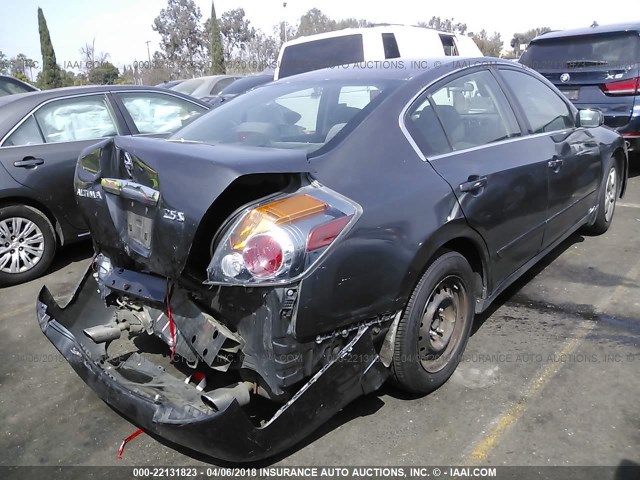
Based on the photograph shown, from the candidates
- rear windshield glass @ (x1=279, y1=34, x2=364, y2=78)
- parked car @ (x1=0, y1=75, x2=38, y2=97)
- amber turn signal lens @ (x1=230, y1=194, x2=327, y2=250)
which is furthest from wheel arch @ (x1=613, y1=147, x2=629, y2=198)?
parked car @ (x1=0, y1=75, x2=38, y2=97)

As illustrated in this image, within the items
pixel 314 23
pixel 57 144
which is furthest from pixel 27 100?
pixel 314 23

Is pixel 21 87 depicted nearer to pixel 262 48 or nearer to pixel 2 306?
pixel 2 306

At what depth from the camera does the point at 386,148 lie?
253cm

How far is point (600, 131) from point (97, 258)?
4.19 metres

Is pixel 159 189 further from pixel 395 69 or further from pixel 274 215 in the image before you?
pixel 395 69

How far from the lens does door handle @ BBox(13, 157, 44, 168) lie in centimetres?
468

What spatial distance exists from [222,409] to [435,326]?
49.0 inches

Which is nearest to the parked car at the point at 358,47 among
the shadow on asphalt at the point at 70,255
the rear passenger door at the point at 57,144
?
the rear passenger door at the point at 57,144

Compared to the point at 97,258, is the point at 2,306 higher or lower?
lower

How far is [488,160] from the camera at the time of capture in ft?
9.97

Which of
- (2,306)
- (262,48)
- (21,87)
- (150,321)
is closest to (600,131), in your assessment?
(150,321)

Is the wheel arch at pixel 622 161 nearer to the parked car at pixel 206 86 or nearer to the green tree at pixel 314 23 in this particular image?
the parked car at pixel 206 86

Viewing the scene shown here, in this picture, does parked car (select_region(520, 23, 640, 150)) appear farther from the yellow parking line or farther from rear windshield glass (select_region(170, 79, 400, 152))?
rear windshield glass (select_region(170, 79, 400, 152))

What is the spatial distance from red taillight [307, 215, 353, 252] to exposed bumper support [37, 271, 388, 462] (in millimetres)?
467
